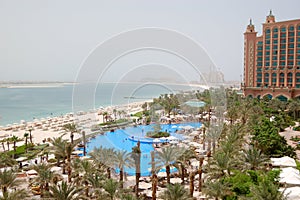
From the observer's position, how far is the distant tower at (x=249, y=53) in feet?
165

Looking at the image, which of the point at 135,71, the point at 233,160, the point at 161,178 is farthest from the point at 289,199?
the point at 135,71

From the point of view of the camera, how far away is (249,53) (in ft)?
166

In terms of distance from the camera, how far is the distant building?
4503cm

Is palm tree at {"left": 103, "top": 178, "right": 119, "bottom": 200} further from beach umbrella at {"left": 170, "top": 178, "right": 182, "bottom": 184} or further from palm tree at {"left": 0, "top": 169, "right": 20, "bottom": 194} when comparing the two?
beach umbrella at {"left": 170, "top": 178, "right": 182, "bottom": 184}

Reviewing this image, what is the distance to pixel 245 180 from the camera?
40.5 feet

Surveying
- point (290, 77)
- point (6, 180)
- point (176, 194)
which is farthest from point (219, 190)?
point (290, 77)

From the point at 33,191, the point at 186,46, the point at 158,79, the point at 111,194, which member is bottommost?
the point at 33,191

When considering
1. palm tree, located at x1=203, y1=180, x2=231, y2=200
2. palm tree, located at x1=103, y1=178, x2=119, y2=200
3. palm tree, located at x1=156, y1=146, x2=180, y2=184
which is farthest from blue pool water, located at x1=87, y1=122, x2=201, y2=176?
palm tree, located at x1=203, y1=180, x2=231, y2=200

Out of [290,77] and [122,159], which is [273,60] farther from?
[122,159]

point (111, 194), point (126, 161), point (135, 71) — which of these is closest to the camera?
point (111, 194)

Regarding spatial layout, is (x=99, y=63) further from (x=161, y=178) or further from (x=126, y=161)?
(x=161, y=178)

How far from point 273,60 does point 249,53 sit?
464cm

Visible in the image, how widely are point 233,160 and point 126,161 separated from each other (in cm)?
526

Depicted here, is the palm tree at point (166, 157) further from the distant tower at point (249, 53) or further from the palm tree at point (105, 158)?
the distant tower at point (249, 53)
